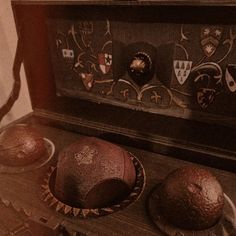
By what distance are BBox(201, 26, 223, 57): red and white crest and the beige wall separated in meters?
1.08

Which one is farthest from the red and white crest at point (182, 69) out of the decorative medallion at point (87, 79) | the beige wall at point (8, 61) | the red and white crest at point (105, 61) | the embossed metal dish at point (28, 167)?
the beige wall at point (8, 61)

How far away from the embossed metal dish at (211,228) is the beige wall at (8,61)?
1.09 m

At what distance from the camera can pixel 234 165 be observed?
4.10ft

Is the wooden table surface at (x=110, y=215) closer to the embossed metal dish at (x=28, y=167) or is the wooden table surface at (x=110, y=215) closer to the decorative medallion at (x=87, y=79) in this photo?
the embossed metal dish at (x=28, y=167)

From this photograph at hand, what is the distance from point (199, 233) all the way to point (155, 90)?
61 cm

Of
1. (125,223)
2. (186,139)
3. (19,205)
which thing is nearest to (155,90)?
(186,139)

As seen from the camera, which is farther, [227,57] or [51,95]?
[51,95]

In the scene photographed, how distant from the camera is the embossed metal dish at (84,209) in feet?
3.51

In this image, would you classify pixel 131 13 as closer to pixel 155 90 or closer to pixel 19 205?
pixel 155 90

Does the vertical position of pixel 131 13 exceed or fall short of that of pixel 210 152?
it exceeds it

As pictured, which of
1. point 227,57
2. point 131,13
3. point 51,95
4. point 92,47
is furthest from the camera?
point 51,95

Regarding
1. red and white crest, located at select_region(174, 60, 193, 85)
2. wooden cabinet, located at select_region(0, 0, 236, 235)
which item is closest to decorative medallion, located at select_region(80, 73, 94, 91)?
wooden cabinet, located at select_region(0, 0, 236, 235)

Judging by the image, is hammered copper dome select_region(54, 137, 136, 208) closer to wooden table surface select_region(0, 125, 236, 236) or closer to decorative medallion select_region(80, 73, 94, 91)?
wooden table surface select_region(0, 125, 236, 236)

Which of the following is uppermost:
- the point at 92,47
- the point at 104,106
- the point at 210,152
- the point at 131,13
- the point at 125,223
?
the point at 131,13
